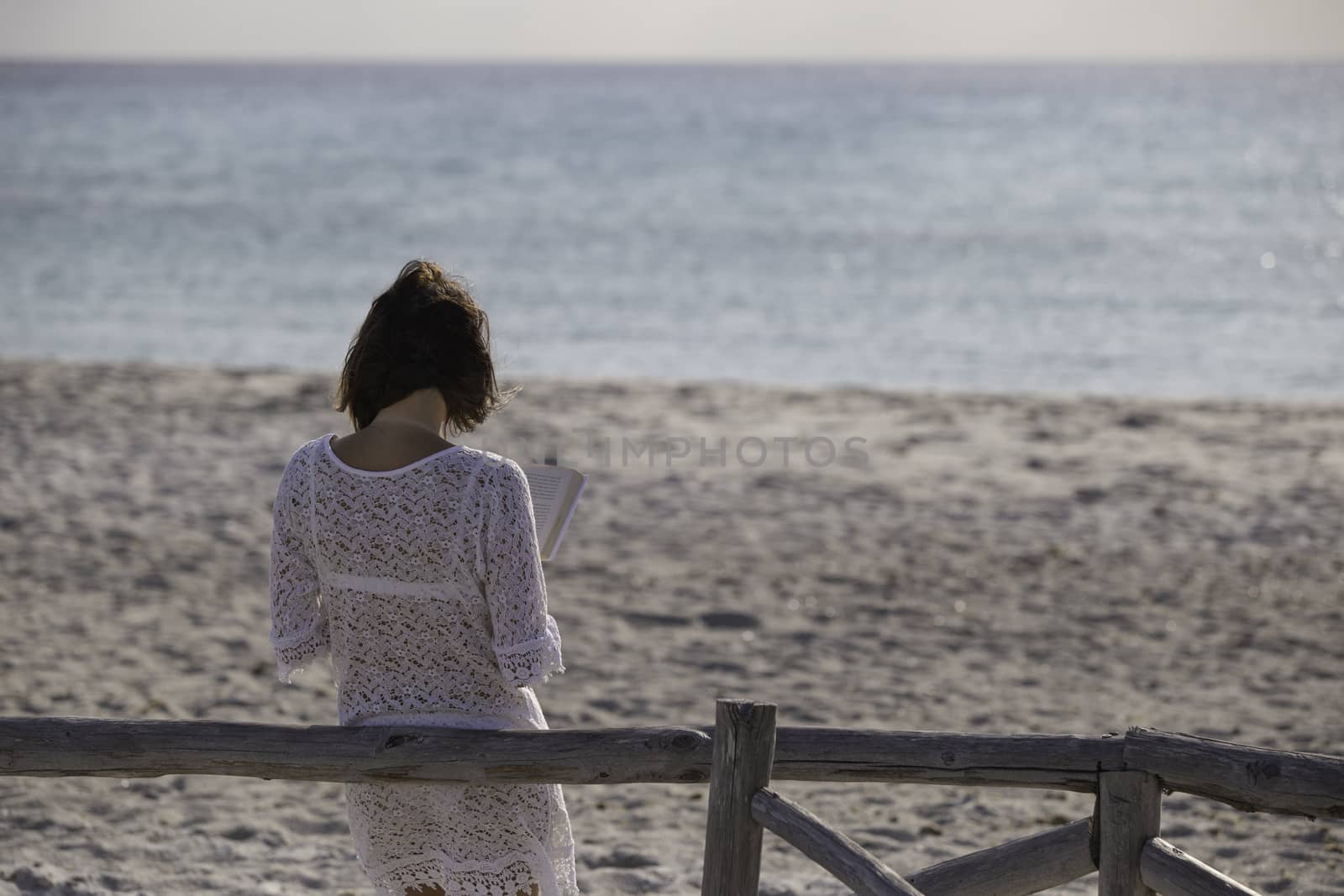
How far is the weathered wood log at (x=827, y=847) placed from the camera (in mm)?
2627

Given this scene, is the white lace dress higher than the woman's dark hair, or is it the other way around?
the woman's dark hair

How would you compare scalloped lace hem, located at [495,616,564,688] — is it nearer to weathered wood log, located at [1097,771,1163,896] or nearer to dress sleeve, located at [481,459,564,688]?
dress sleeve, located at [481,459,564,688]

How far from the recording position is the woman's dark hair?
2527 millimetres

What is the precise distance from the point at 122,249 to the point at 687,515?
806 inches

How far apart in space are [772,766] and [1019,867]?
25.4 inches

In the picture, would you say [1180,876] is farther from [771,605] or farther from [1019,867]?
[771,605]

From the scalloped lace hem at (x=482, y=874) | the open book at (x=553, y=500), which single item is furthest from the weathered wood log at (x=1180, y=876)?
the open book at (x=553, y=500)

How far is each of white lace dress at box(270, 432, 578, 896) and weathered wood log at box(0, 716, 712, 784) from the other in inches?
2.4

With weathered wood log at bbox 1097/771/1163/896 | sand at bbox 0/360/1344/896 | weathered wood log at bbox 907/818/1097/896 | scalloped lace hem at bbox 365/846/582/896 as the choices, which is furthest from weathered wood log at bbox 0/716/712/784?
sand at bbox 0/360/1344/896

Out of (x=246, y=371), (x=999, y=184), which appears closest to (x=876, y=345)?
(x=246, y=371)

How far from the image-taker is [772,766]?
2861mm

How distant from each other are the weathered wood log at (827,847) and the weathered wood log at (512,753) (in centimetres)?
15

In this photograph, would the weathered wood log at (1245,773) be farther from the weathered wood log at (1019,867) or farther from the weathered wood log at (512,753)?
the weathered wood log at (1019,867)

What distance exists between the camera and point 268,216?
31500 mm
